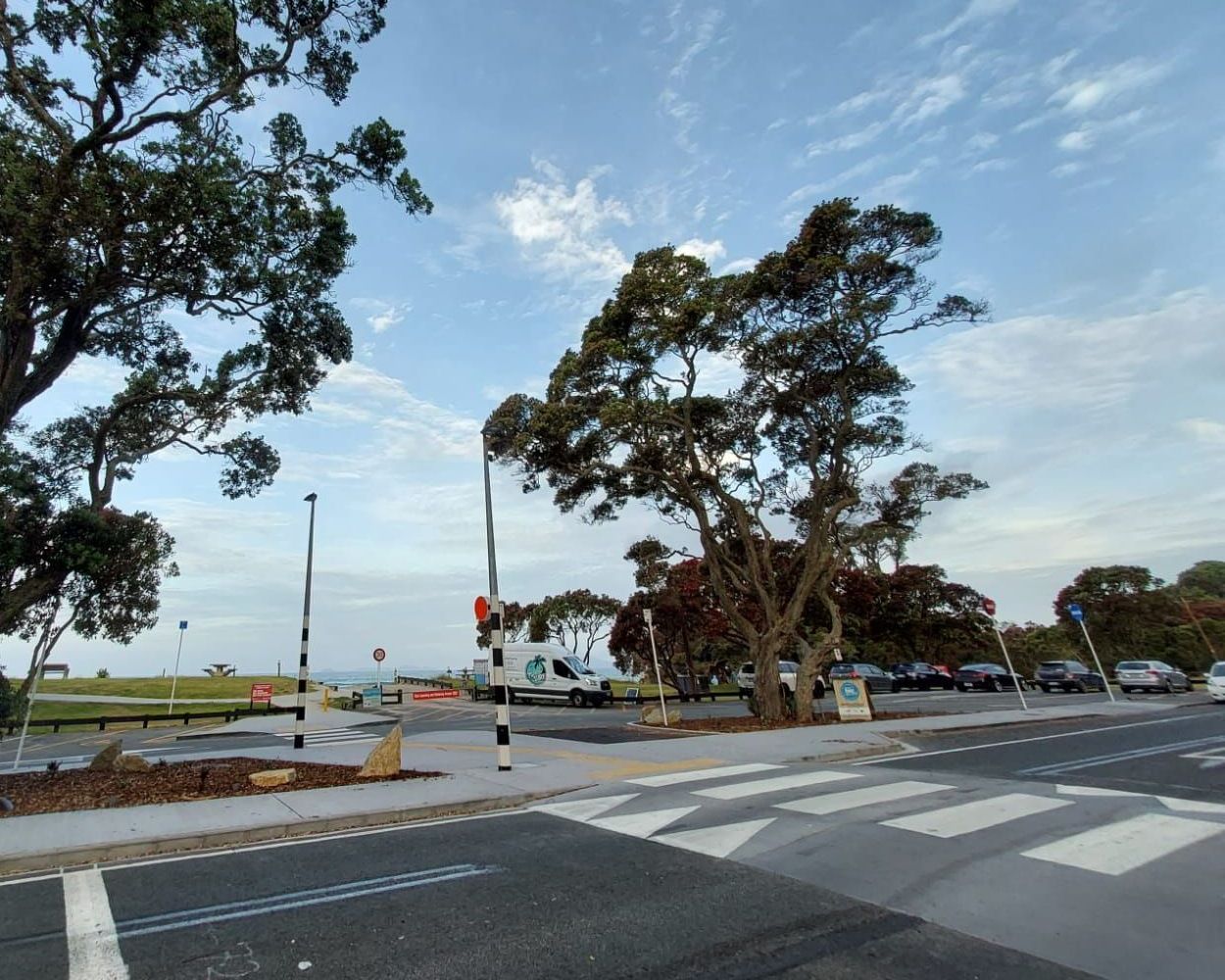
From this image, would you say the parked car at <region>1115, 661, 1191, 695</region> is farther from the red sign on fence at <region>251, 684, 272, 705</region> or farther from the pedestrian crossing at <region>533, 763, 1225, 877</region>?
the red sign on fence at <region>251, 684, 272, 705</region>

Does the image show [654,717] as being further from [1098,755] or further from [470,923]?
[470,923]

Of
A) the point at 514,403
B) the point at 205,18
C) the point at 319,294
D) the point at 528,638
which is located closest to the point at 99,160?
the point at 205,18

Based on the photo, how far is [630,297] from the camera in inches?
674

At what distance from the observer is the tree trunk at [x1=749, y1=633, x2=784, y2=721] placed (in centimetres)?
1778

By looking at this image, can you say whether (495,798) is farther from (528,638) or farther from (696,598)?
(528,638)

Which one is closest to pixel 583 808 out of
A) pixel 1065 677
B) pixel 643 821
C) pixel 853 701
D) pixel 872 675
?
pixel 643 821

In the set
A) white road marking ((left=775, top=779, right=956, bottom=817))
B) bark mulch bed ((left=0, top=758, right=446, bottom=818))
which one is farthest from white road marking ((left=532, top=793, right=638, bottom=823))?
bark mulch bed ((left=0, top=758, right=446, bottom=818))

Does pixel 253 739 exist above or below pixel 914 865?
above

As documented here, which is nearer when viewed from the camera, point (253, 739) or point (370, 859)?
point (370, 859)

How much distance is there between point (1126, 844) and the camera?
5.66 metres

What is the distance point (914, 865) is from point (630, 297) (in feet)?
48.5

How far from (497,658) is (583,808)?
3709 millimetres

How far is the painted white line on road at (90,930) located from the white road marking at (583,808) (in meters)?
4.35

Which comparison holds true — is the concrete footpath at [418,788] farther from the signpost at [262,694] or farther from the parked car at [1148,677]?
the parked car at [1148,677]
